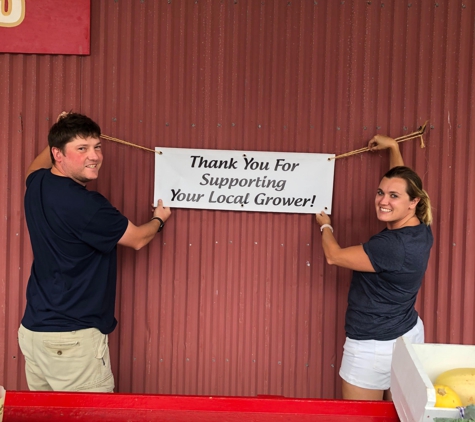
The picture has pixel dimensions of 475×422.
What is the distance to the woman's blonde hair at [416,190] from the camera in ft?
7.91

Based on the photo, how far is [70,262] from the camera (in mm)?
2340

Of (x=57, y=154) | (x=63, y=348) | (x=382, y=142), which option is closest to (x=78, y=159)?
(x=57, y=154)

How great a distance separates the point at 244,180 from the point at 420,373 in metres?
1.75

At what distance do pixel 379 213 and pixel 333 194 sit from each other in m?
0.48

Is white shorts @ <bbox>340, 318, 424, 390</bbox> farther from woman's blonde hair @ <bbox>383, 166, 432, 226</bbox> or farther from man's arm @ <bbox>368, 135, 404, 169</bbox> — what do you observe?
man's arm @ <bbox>368, 135, 404, 169</bbox>

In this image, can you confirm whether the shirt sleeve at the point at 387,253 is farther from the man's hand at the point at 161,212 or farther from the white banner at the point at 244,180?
the man's hand at the point at 161,212

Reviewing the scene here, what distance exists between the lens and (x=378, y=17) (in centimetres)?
284

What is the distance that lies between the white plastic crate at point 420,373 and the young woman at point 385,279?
0.80 m

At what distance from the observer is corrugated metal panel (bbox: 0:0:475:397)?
2842 millimetres

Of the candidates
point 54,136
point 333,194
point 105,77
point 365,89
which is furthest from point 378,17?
point 54,136

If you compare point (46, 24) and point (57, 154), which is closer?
point (57, 154)

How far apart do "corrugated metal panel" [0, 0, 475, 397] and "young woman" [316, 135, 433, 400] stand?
0.44 m

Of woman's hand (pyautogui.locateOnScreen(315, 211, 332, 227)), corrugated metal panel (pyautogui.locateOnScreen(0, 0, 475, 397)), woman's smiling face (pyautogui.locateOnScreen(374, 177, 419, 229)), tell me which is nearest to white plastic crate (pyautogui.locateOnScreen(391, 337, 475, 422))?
woman's smiling face (pyautogui.locateOnScreen(374, 177, 419, 229))

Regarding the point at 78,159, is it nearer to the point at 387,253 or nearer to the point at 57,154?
the point at 57,154
